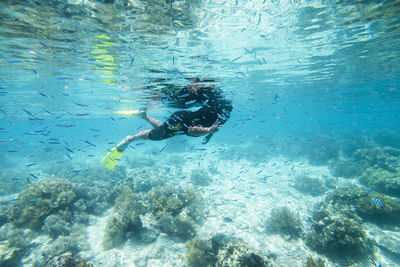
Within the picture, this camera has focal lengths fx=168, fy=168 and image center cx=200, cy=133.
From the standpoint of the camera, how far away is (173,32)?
889 centimetres

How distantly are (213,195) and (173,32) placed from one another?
10.6 m

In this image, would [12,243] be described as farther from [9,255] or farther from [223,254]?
[223,254]

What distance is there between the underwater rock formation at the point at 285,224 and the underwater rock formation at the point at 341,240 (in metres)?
0.76

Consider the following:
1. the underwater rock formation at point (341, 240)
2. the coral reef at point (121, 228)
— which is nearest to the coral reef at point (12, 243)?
the coral reef at point (121, 228)

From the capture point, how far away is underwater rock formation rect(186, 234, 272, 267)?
443 cm

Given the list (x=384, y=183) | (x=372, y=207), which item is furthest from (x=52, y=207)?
(x=384, y=183)

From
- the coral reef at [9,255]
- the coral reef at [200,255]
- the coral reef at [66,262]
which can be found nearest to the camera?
the coral reef at [66,262]

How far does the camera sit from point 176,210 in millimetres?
8039

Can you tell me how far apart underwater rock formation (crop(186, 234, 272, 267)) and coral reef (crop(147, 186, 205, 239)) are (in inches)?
44.5

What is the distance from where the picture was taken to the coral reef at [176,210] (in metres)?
7.18

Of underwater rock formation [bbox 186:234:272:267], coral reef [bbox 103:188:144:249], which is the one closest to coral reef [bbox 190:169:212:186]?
coral reef [bbox 103:188:144:249]

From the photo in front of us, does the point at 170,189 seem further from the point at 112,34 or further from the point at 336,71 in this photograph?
the point at 336,71

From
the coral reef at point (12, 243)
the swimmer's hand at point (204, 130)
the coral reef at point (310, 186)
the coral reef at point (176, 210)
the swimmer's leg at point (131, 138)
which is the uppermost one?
the swimmer's hand at point (204, 130)

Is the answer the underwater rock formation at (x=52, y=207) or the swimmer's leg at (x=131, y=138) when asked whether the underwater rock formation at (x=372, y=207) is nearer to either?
the swimmer's leg at (x=131, y=138)
